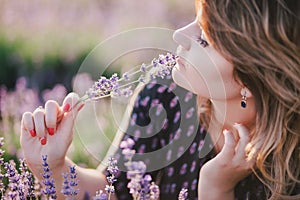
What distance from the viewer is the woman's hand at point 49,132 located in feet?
8.34

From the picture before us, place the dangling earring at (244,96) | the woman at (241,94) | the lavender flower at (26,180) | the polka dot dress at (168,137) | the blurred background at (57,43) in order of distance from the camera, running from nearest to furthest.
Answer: the lavender flower at (26,180) < the woman at (241,94) < the dangling earring at (244,96) < the polka dot dress at (168,137) < the blurred background at (57,43)

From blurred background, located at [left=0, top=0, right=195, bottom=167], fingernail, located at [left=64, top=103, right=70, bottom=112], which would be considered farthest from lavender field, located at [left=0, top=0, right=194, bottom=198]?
fingernail, located at [left=64, top=103, right=70, bottom=112]

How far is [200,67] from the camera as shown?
2576mm

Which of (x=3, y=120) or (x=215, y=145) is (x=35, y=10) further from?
(x=215, y=145)

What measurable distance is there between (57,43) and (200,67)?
154 inches

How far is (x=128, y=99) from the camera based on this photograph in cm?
327

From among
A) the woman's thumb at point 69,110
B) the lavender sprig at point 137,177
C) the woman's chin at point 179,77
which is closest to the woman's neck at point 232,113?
the woman's chin at point 179,77

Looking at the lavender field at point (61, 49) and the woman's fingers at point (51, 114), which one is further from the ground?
the lavender field at point (61, 49)

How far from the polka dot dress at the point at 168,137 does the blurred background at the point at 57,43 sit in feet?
2.25

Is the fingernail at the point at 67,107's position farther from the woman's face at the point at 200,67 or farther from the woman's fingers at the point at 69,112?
the woman's face at the point at 200,67

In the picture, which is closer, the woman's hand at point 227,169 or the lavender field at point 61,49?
the woman's hand at point 227,169

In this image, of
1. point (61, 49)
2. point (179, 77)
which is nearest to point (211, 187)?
point (179, 77)

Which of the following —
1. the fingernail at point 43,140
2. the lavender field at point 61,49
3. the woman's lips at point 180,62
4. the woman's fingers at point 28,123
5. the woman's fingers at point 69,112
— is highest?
the lavender field at point 61,49

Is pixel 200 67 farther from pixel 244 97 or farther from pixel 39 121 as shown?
pixel 39 121
